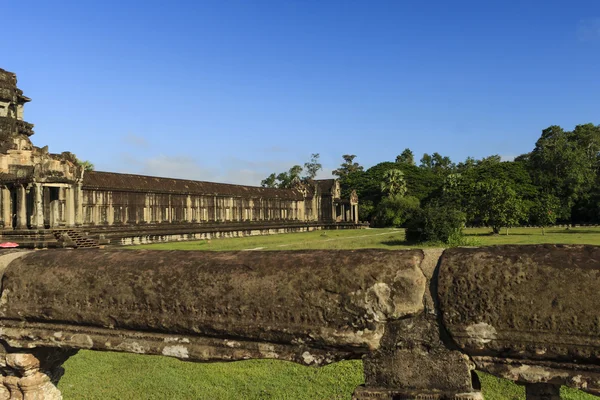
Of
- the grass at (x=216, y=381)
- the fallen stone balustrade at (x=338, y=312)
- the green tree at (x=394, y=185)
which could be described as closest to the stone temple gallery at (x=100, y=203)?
the green tree at (x=394, y=185)

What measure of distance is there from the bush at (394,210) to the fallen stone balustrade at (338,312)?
58.3m

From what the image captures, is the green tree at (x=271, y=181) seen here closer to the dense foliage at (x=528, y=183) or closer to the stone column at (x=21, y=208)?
the dense foliage at (x=528, y=183)

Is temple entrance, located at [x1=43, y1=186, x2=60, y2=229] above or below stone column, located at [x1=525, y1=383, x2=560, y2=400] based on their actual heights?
above

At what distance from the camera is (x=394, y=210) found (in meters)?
62.3

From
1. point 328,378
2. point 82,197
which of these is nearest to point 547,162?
point 82,197

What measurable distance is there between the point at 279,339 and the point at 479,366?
3.42 feet

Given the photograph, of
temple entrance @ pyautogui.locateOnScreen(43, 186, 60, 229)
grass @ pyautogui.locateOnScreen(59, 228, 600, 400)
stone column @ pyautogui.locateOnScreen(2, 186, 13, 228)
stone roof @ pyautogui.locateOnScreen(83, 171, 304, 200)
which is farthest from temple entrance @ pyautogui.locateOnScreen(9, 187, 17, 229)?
grass @ pyautogui.locateOnScreen(59, 228, 600, 400)

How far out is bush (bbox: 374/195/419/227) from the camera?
61.0 meters

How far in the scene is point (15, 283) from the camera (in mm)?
3051

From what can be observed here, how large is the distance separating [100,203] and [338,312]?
33324 millimetres

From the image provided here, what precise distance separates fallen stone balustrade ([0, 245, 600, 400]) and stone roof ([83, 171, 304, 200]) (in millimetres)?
31216

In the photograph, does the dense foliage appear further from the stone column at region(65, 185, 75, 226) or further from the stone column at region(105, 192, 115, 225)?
the stone column at region(65, 185, 75, 226)

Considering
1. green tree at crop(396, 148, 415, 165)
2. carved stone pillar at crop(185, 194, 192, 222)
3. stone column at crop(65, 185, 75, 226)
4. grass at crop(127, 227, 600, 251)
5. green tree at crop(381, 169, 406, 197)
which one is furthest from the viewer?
green tree at crop(396, 148, 415, 165)

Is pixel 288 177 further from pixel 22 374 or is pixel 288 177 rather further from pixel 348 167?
pixel 22 374
